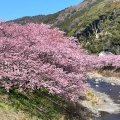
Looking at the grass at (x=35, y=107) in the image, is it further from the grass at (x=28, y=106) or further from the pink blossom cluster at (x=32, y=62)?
the pink blossom cluster at (x=32, y=62)

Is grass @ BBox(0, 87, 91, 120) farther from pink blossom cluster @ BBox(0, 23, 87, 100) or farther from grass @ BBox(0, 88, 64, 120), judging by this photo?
pink blossom cluster @ BBox(0, 23, 87, 100)

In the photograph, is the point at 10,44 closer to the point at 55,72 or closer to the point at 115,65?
the point at 55,72

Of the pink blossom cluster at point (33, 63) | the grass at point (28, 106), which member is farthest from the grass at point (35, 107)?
the pink blossom cluster at point (33, 63)

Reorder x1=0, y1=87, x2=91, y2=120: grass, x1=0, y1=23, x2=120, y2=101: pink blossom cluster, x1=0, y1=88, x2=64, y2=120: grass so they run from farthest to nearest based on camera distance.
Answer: x1=0, y1=23, x2=120, y2=101: pink blossom cluster < x1=0, y1=87, x2=91, y2=120: grass < x1=0, y1=88, x2=64, y2=120: grass

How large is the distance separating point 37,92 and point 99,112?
7.91 metres

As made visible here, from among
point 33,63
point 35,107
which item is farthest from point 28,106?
point 33,63

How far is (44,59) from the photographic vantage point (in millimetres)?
19578

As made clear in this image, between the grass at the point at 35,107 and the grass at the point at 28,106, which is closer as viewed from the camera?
the grass at the point at 28,106

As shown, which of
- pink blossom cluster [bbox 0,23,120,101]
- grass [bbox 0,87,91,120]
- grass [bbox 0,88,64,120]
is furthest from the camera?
pink blossom cluster [bbox 0,23,120,101]

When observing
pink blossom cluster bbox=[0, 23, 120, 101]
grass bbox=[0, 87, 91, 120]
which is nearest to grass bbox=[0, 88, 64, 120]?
grass bbox=[0, 87, 91, 120]

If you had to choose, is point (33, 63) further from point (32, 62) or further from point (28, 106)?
A: point (28, 106)

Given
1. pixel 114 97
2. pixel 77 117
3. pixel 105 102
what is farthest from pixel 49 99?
pixel 114 97

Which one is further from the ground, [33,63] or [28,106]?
[33,63]

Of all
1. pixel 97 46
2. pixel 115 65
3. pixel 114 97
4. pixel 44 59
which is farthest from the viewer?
pixel 97 46
